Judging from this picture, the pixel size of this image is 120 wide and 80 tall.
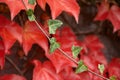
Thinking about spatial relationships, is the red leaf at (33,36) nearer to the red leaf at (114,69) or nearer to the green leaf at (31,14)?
the green leaf at (31,14)

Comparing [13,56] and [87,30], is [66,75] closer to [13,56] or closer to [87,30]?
[13,56]

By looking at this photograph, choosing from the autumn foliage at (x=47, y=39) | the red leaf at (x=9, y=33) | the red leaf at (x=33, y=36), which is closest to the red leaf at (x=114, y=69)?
the autumn foliage at (x=47, y=39)

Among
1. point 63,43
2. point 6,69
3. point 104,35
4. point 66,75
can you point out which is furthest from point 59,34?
point 104,35

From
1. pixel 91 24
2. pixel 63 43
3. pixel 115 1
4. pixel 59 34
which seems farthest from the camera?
pixel 91 24

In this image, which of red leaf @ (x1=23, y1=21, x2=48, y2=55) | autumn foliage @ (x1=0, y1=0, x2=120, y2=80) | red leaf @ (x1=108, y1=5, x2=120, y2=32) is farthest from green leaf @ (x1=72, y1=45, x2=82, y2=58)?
red leaf @ (x1=108, y1=5, x2=120, y2=32)

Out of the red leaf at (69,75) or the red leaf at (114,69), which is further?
the red leaf at (114,69)

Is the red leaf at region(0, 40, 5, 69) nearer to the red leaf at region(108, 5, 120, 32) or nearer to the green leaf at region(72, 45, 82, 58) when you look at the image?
the green leaf at region(72, 45, 82, 58)
